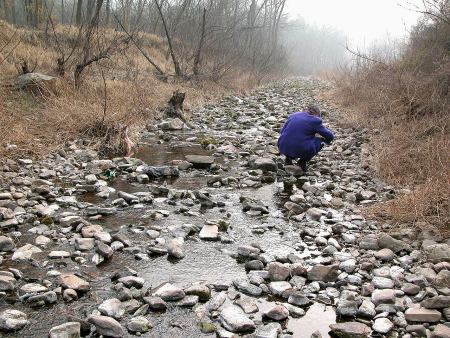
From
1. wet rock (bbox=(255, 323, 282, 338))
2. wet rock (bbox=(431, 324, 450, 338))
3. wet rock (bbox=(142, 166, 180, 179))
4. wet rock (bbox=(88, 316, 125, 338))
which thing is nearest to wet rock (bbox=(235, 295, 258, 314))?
wet rock (bbox=(255, 323, 282, 338))

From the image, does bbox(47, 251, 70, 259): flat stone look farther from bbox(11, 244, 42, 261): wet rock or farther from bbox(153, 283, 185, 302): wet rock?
bbox(153, 283, 185, 302): wet rock

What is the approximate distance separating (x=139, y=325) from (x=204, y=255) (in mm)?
1279

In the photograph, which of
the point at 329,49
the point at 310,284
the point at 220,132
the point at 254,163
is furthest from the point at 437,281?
the point at 329,49

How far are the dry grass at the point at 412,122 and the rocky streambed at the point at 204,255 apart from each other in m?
0.36

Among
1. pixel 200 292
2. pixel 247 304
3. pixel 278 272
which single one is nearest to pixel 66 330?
pixel 200 292

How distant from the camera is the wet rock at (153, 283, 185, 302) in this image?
336 cm

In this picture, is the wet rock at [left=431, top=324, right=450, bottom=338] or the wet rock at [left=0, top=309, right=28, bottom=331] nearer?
the wet rock at [left=0, top=309, right=28, bottom=331]

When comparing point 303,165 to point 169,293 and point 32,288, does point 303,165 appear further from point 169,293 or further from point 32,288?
point 32,288

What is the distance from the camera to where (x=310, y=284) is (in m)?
3.71

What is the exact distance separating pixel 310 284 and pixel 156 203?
2.35 m

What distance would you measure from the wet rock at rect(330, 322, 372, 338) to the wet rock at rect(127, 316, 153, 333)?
1245 mm

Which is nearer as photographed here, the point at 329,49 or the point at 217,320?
the point at 217,320

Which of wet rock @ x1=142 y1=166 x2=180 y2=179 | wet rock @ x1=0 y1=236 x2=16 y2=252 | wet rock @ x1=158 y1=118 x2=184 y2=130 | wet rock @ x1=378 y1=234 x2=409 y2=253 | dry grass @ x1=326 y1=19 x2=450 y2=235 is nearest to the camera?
wet rock @ x1=0 y1=236 x2=16 y2=252

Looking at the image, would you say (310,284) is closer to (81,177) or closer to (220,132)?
(81,177)
